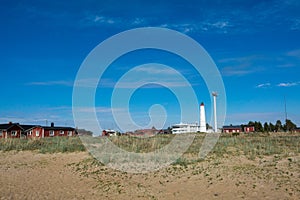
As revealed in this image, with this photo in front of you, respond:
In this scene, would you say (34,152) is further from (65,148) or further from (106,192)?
(106,192)

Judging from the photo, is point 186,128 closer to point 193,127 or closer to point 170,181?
point 193,127

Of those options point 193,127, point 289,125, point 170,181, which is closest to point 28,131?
point 193,127

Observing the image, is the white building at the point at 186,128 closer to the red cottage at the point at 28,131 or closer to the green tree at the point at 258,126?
the green tree at the point at 258,126

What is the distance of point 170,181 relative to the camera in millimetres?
13062

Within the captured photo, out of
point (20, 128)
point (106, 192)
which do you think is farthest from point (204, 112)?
point (106, 192)

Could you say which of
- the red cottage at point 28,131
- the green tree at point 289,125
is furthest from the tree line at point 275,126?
the red cottage at point 28,131

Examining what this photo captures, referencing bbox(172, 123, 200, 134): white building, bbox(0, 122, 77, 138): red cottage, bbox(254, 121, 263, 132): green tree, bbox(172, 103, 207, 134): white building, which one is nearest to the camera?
bbox(0, 122, 77, 138): red cottage

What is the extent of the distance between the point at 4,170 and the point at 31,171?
181 centimetres

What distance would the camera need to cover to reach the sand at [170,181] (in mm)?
11141

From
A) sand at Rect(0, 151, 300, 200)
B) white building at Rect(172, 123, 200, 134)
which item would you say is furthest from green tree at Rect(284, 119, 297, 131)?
sand at Rect(0, 151, 300, 200)

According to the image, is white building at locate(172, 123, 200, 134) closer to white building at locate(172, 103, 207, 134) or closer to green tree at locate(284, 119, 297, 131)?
white building at locate(172, 103, 207, 134)

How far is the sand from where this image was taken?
11.1 m

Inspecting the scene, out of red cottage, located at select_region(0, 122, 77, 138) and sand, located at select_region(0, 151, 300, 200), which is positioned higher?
red cottage, located at select_region(0, 122, 77, 138)

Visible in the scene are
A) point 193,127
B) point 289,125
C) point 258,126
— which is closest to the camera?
point 193,127
